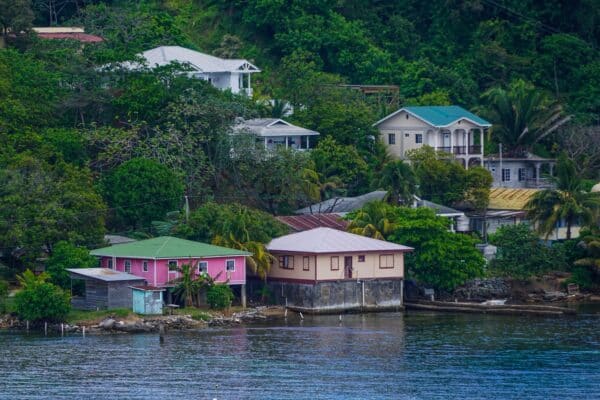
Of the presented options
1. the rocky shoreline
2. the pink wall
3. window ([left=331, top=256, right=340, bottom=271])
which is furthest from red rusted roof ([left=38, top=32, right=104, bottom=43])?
the rocky shoreline

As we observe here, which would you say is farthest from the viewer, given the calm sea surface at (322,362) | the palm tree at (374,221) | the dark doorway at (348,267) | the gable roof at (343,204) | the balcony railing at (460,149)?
the balcony railing at (460,149)

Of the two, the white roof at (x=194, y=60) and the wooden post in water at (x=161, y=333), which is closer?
the wooden post in water at (x=161, y=333)

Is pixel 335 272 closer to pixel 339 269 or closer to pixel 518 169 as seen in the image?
pixel 339 269

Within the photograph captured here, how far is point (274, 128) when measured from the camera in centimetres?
8881

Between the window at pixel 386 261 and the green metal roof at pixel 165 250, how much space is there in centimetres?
612

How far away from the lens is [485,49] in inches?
4134

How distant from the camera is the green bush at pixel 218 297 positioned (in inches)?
2630

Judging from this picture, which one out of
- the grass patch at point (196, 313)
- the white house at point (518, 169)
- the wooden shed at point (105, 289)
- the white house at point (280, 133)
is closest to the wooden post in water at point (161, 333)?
the grass patch at point (196, 313)

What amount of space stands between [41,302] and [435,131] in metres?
34.4

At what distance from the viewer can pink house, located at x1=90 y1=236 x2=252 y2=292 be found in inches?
2618

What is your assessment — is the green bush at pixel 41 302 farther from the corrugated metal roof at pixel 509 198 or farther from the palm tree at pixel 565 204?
the corrugated metal roof at pixel 509 198

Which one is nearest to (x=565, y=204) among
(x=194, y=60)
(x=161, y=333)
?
(x=161, y=333)

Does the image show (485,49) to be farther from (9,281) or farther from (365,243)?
(9,281)

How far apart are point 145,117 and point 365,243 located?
1605 cm
